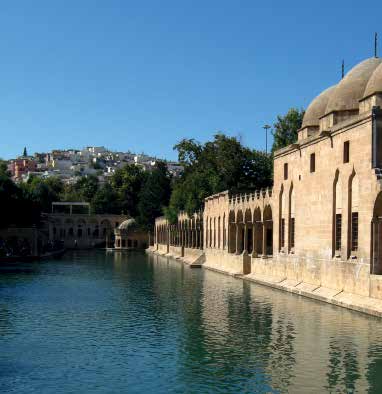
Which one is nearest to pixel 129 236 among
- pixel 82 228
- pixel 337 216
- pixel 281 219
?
pixel 82 228

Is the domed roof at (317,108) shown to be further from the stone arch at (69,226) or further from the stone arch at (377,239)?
the stone arch at (69,226)

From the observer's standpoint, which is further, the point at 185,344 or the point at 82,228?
the point at 82,228

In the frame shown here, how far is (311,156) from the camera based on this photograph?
3441 cm

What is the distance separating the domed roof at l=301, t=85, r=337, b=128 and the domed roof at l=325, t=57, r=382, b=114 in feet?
10.2

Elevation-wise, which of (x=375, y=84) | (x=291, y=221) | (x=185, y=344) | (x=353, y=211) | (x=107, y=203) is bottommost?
(x=185, y=344)

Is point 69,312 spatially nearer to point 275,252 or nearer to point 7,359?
point 7,359

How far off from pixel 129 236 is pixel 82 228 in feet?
62.1

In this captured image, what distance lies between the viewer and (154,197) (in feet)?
340

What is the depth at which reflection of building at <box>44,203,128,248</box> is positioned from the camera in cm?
12512

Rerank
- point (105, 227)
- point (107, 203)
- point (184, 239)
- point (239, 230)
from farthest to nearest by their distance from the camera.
→ point (107, 203)
point (105, 227)
point (184, 239)
point (239, 230)

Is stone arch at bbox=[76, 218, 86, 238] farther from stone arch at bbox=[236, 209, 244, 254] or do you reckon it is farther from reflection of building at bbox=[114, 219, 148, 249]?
stone arch at bbox=[236, 209, 244, 254]

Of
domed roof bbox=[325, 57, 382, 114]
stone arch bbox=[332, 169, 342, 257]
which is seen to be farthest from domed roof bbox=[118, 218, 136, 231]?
stone arch bbox=[332, 169, 342, 257]

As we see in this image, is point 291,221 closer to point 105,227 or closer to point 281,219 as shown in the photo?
point 281,219

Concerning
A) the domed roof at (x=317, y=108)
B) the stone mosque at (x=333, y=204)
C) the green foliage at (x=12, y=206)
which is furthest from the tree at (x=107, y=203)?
the domed roof at (x=317, y=108)
